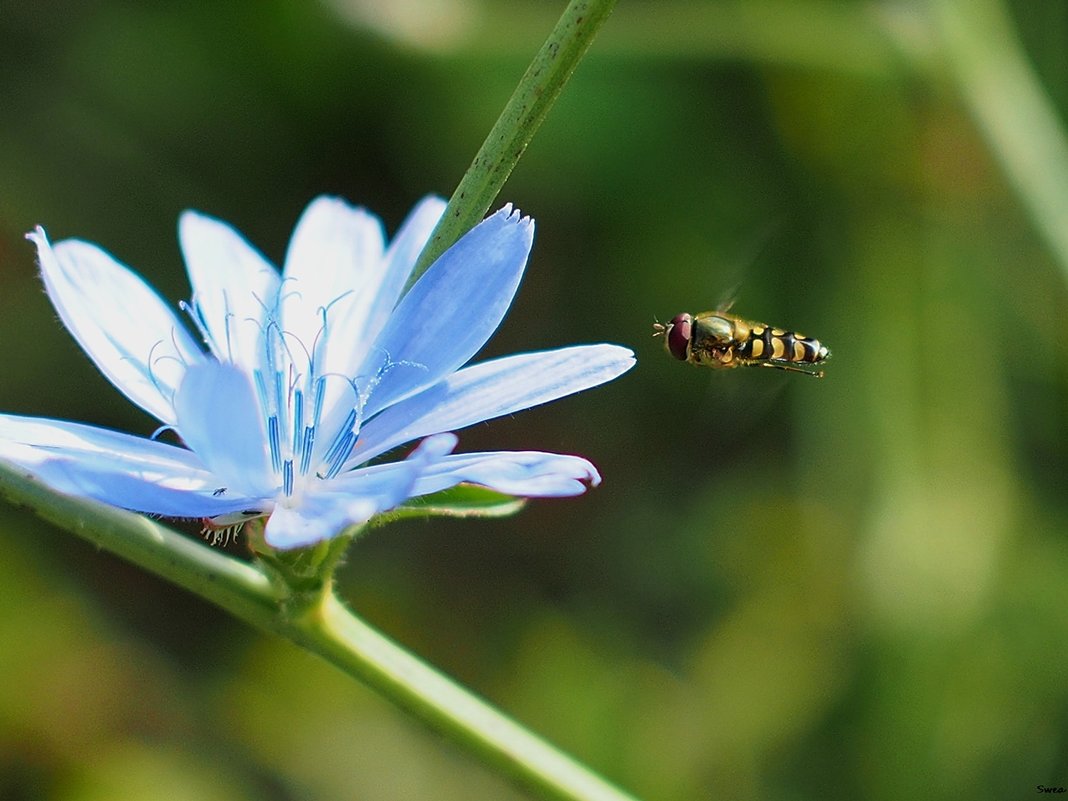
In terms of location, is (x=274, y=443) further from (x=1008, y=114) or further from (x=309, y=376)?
(x=1008, y=114)

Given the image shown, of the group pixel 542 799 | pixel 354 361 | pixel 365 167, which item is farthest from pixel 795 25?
pixel 542 799

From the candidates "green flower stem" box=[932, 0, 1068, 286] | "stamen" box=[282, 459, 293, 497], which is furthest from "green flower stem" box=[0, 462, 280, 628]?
"green flower stem" box=[932, 0, 1068, 286]

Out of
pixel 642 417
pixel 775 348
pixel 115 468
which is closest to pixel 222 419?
pixel 115 468

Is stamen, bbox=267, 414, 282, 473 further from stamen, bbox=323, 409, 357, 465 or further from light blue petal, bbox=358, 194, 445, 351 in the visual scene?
light blue petal, bbox=358, 194, 445, 351

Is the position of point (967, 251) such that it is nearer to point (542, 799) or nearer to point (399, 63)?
point (399, 63)

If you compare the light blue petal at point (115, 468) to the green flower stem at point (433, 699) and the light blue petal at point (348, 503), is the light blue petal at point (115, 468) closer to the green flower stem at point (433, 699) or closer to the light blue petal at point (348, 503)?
the light blue petal at point (348, 503)

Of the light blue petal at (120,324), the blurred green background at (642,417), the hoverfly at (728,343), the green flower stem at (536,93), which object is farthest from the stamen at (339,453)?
the blurred green background at (642,417)
